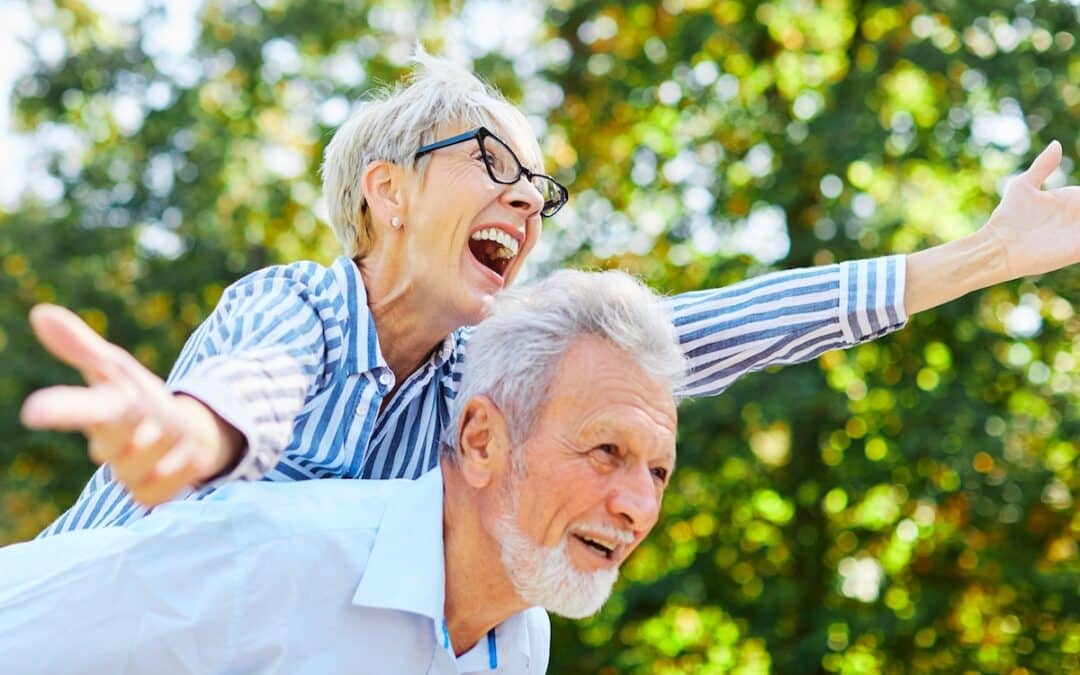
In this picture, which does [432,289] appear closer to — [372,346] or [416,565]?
[372,346]

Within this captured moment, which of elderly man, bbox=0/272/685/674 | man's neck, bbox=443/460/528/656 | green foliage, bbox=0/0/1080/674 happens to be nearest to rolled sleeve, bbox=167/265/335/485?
elderly man, bbox=0/272/685/674

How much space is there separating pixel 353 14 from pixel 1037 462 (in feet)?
19.3

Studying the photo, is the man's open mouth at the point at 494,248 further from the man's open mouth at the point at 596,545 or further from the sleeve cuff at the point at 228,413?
the sleeve cuff at the point at 228,413

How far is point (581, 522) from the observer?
249cm

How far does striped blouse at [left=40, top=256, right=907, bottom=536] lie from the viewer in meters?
2.55

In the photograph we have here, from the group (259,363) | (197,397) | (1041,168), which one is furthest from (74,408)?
(1041,168)

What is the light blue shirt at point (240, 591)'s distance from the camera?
2.30 meters

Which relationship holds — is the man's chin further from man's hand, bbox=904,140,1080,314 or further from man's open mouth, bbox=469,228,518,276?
man's hand, bbox=904,140,1080,314

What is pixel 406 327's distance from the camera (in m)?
2.81

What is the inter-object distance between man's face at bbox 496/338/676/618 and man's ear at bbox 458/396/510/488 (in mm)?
42

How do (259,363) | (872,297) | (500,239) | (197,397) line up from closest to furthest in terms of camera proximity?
(197,397) < (259,363) < (872,297) < (500,239)

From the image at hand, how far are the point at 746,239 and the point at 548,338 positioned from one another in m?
6.82

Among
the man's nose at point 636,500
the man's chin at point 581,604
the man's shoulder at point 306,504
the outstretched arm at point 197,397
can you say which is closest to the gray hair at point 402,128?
the outstretched arm at point 197,397

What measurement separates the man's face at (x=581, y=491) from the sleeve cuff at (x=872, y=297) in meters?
0.51
